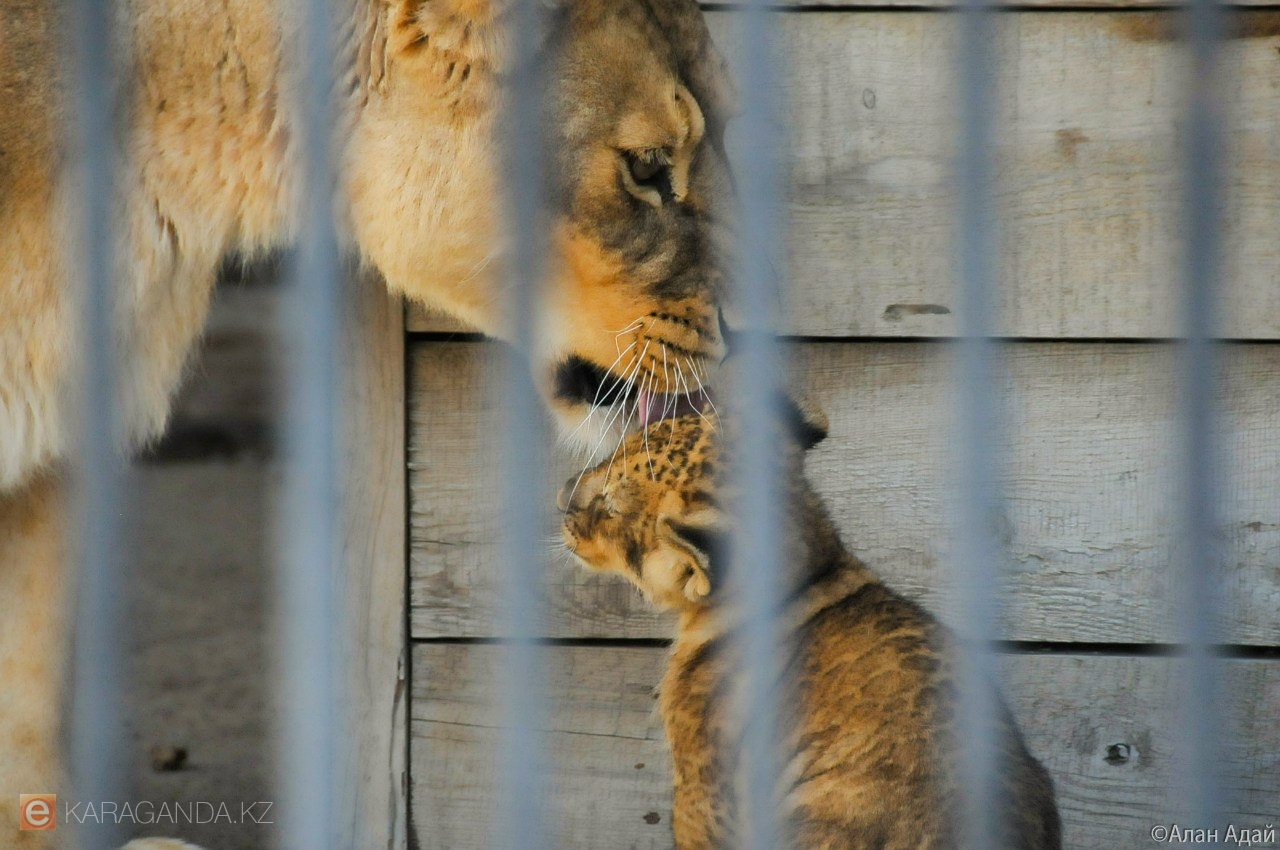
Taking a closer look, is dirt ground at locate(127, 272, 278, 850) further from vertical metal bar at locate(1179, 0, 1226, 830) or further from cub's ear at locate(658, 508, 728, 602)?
vertical metal bar at locate(1179, 0, 1226, 830)

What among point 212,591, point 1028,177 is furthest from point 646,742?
point 212,591

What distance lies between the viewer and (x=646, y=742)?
184cm

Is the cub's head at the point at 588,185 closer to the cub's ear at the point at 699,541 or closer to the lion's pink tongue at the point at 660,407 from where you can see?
the lion's pink tongue at the point at 660,407

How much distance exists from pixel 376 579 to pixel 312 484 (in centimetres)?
98

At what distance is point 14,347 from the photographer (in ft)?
4.93

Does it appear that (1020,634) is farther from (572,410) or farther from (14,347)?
(14,347)

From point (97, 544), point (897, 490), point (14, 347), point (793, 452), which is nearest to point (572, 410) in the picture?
point (793, 452)

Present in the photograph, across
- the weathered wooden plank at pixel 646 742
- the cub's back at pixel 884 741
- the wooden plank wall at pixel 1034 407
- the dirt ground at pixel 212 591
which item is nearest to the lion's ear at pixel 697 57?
the wooden plank wall at pixel 1034 407

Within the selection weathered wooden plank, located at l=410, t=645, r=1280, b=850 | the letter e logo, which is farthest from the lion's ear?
the letter e logo

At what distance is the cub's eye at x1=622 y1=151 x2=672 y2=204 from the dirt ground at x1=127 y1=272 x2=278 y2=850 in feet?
2.31

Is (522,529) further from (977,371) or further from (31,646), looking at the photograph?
(31,646)

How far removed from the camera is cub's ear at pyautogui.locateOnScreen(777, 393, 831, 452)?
4.78 feet

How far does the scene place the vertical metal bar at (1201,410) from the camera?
2.39 ft

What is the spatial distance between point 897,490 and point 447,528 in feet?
1.87
